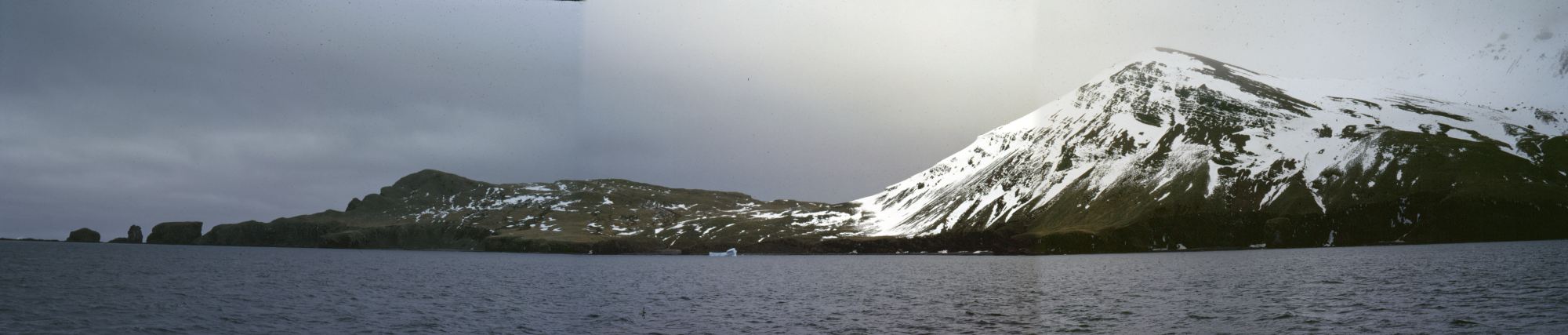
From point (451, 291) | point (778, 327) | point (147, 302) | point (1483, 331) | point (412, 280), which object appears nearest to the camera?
point (1483, 331)

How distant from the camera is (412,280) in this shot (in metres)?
124

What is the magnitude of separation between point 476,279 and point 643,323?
243 ft

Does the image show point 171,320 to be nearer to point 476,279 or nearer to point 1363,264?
point 476,279

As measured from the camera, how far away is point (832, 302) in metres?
82.8

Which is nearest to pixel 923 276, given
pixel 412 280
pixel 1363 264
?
pixel 1363 264

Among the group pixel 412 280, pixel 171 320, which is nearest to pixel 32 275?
pixel 412 280

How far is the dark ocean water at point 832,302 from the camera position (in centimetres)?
5956

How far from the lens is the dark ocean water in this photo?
195 ft

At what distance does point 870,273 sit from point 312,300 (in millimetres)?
85297

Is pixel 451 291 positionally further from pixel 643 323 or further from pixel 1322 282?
pixel 1322 282

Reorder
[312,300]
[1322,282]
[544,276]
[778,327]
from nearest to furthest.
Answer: [778,327], [312,300], [1322,282], [544,276]

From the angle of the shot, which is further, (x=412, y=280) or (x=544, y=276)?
(x=544, y=276)

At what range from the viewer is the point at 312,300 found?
84.9 meters

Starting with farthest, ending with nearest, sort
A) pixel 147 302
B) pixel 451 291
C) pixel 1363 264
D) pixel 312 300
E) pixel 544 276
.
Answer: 1. pixel 544 276
2. pixel 1363 264
3. pixel 451 291
4. pixel 312 300
5. pixel 147 302
